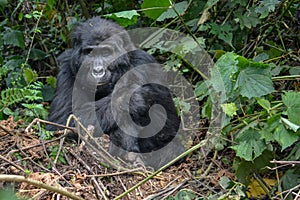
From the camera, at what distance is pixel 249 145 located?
2.26m

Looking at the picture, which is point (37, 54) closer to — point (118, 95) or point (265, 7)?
point (118, 95)

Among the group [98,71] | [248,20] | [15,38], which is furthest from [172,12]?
[15,38]

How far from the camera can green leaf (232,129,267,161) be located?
2.23 metres

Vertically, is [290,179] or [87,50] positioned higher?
[87,50]

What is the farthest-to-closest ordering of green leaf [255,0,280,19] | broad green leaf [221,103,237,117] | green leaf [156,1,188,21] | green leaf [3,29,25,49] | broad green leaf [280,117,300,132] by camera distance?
green leaf [3,29,25,49], green leaf [156,1,188,21], green leaf [255,0,280,19], broad green leaf [221,103,237,117], broad green leaf [280,117,300,132]

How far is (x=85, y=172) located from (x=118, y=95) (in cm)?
100

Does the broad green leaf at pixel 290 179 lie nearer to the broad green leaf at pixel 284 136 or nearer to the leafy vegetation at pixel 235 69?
the leafy vegetation at pixel 235 69

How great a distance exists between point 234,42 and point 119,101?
34.9 inches

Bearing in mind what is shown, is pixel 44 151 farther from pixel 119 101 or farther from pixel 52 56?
pixel 52 56

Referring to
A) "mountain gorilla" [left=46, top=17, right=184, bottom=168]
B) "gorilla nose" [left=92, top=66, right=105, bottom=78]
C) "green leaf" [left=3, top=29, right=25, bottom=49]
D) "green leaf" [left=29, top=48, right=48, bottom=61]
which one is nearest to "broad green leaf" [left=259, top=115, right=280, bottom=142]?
"mountain gorilla" [left=46, top=17, right=184, bottom=168]

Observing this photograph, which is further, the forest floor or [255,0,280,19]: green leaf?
[255,0,280,19]: green leaf

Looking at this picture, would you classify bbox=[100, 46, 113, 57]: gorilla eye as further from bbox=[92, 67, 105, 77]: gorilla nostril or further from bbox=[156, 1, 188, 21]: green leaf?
bbox=[156, 1, 188, 21]: green leaf

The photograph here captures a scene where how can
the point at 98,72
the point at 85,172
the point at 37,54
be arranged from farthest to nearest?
the point at 37,54
the point at 98,72
the point at 85,172

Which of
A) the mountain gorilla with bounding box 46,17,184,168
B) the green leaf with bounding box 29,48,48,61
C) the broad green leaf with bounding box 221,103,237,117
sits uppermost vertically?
the broad green leaf with bounding box 221,103,237,117
